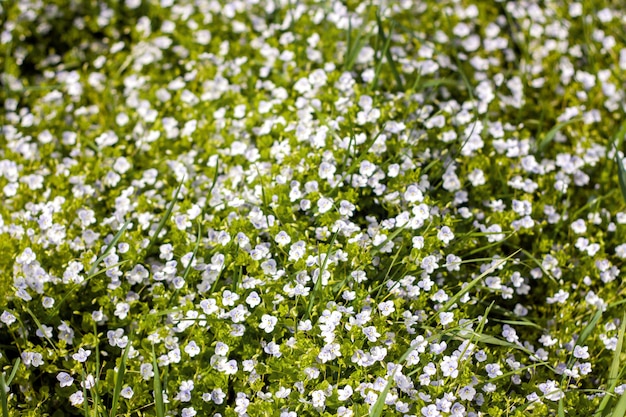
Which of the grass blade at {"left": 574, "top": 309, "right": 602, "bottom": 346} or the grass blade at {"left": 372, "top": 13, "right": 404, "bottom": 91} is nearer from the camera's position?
the grass blade at {"left": 574, "top": 309, "right": 602, "bottom": 346}

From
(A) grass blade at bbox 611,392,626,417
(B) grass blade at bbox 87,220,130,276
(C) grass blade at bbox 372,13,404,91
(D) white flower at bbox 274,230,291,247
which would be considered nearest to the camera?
(A) grass blade at bbox 611,392,626,417

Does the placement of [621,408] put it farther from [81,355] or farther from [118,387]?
[81,355]

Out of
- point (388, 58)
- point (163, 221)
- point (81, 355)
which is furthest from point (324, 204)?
point (81, 355)

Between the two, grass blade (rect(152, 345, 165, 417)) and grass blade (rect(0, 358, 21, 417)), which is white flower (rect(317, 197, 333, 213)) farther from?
grass blade (rect(0, 358, 21, 417))

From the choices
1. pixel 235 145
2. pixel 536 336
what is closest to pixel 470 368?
pixel 536 336

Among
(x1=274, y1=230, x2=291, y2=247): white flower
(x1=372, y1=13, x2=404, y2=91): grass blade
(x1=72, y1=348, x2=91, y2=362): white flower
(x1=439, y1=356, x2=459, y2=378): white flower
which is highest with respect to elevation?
(x1=372, y1=13, x2=404, y2=91): grass blade

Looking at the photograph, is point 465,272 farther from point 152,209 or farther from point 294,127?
point 152,209

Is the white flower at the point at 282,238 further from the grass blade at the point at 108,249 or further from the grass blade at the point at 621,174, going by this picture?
the grass blade at the point at 621,174

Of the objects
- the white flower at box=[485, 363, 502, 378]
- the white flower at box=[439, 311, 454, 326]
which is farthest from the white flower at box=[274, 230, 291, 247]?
the white flower at box=[485, 363, 502, 378]
